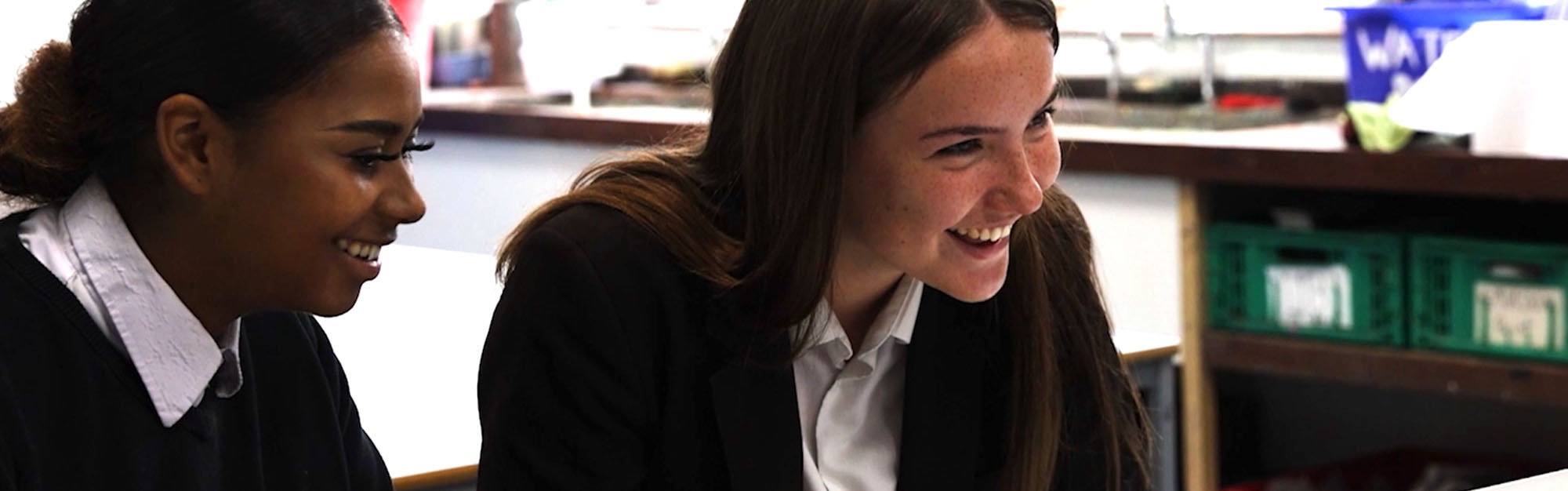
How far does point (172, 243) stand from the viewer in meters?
1.24

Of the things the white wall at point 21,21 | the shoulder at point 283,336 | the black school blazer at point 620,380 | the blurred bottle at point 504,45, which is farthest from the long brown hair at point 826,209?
the blurred bottle at point 504,45

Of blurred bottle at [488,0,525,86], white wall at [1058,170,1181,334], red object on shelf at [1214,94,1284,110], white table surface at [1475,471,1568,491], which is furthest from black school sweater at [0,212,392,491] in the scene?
blurred bottle at [488,0,525,86]

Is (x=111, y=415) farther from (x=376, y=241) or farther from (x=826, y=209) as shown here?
(x=826, y=209)

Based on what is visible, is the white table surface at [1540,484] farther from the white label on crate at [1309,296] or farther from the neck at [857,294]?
the white label on crate at [1309,296]

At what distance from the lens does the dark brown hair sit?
3.94 feet

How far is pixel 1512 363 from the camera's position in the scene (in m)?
2.78

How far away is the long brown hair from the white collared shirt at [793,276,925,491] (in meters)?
0.07

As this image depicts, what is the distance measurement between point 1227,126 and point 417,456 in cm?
204

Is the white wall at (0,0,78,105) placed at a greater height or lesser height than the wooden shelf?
greater

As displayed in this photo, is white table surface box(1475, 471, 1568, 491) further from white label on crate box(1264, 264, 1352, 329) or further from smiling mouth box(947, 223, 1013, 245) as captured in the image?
white label on crate box(1264, 264, 1352, 329)

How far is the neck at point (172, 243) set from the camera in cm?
123

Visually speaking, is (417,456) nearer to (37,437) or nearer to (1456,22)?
(37,437)

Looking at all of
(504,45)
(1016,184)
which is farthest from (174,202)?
(504,45)

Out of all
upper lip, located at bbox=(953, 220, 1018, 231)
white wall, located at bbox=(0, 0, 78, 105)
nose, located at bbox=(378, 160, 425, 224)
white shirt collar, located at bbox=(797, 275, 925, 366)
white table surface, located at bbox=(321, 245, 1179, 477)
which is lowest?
white table surface, located at bbox=(321, 245, 1179, 477)
